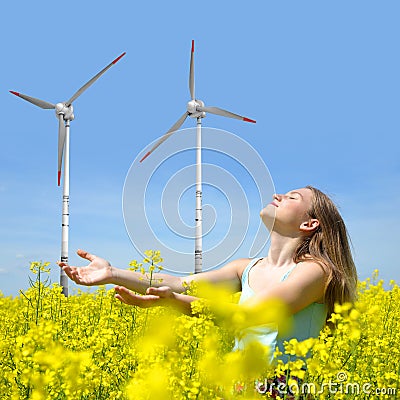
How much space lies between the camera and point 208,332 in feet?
9.24

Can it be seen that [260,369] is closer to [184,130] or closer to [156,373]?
[156,373]

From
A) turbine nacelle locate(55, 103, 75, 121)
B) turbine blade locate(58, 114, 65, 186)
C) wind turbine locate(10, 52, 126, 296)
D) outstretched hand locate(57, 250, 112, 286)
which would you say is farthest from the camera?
turbine nacelle locate(55, 103, 75, 121)

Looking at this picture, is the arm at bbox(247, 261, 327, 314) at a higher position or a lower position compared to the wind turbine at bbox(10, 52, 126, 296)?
lower

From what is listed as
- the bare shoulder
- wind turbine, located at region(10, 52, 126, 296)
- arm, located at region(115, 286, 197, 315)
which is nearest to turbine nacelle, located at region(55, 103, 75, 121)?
wind turbine, located at region(10, 52, 126, 296)

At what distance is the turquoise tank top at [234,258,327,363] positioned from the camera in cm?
334

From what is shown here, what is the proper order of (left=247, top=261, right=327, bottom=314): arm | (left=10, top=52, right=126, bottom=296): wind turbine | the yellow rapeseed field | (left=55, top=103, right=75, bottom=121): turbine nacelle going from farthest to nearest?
(left=55, top=103, right=75, bottom=121): turbine nacelle
(left=10, top=52, right=126, bottom=296): wind turbine
(left=247, top=261, right=327, bottom=314): arm
the yellow rapeseed field

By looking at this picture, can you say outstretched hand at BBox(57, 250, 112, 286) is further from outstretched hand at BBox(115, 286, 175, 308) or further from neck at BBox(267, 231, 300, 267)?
neck at BBox(267, 231, 300, 267)

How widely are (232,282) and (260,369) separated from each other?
1664 millimetres

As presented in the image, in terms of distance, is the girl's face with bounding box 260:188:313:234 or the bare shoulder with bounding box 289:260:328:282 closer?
the bare shoulder with bounding box 289:260:328:282

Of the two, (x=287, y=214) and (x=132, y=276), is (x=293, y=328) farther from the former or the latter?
(x=132, y=276)

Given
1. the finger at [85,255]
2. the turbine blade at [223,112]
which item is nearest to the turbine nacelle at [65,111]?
the turbine blade at [223,112]

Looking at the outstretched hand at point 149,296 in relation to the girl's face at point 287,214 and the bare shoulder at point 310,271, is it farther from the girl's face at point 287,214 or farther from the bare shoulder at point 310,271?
the girl's face at point 287,214

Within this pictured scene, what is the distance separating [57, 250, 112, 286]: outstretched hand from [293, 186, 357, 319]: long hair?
108cm

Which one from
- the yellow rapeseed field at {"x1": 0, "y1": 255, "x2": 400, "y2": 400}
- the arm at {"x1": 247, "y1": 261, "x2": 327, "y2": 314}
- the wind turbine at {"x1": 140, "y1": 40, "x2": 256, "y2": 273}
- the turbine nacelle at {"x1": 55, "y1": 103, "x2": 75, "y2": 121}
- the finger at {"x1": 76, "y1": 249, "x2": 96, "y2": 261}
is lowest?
the yellow rapeseed field at {"x1": 0, "y1": 255, "x2": 400, "y2": 400}
